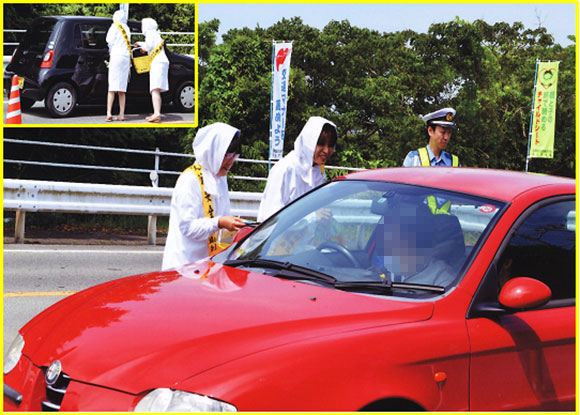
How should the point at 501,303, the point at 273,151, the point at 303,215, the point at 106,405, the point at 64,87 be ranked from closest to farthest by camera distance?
1. the point at 106,405
2. the point at 501,303
3. the point at 303,215
4. the point at 64,87
5. the point at 273,151

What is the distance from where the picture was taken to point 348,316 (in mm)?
3324

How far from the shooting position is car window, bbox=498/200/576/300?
3.82 m

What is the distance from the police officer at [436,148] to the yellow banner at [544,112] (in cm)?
2070

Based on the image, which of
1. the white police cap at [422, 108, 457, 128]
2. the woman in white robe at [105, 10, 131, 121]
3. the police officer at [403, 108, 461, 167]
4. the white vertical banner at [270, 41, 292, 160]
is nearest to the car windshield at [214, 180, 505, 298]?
the police officer at [403, 108, 461, 167]

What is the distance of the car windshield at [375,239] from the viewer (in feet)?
12.3

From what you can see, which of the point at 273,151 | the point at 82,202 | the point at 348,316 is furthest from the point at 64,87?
the point at 348,316

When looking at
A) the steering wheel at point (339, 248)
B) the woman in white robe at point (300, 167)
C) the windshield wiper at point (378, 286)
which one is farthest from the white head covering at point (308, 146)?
the windshield wiper at point (378, 286)

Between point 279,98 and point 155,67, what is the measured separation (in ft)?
30.5

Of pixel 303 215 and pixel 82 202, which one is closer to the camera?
pixel 303 215

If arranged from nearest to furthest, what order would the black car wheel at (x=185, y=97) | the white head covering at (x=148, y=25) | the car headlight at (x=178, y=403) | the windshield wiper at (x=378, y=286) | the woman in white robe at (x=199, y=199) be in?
1. the car headlight at (x=178, y=403)
2. the windshield wiper at (x=378, y=286)
3. the woman in white robe at (x=199, y=199)
4. the white head covering at (x=148, y=25)
5. the black car wheel at (x=185, y=97)

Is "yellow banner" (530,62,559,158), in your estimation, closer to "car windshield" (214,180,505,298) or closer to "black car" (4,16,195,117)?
"black car" (4,16,195,117)

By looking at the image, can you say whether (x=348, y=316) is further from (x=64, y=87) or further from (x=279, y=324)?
(x=64, y=87)

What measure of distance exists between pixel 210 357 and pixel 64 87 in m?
10.9

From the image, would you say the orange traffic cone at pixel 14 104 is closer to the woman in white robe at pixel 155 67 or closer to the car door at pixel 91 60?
the car door at pixel 91 60
